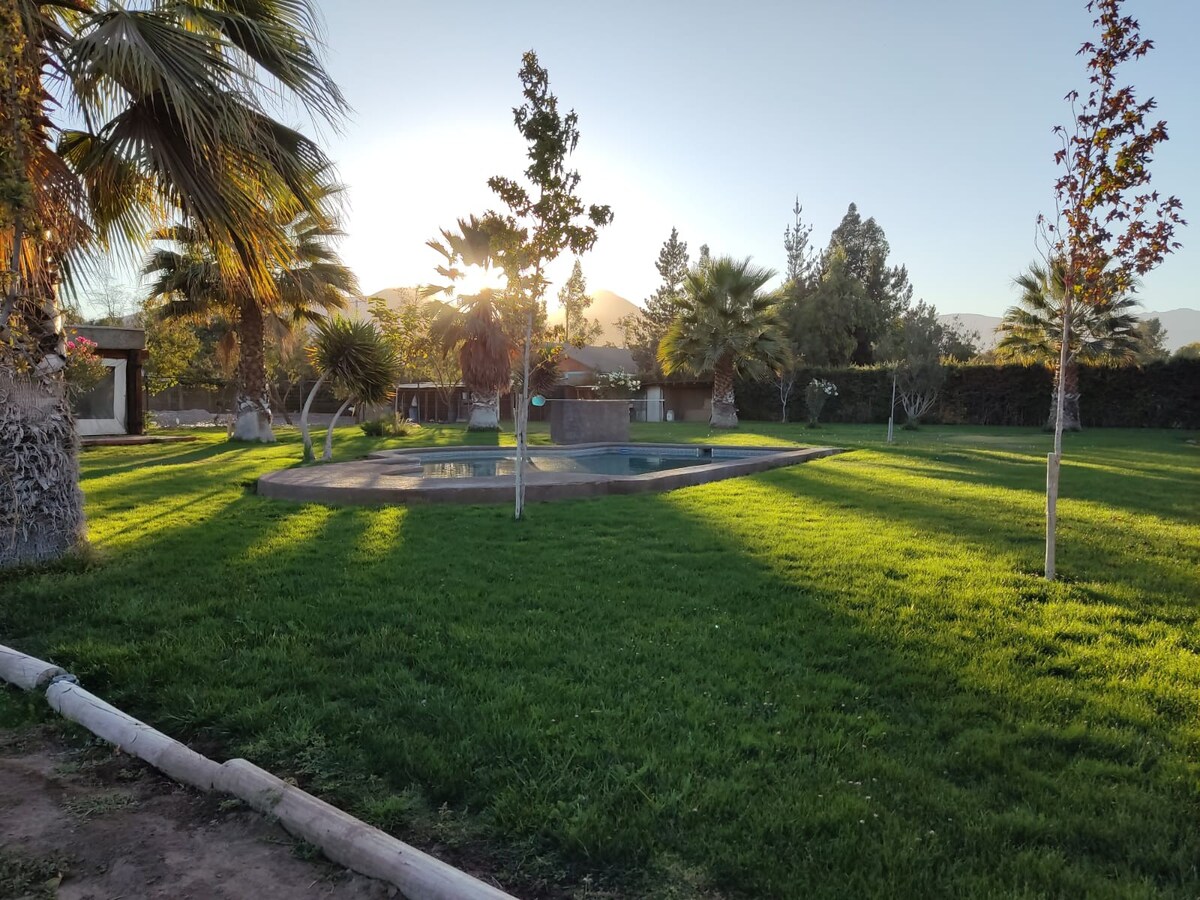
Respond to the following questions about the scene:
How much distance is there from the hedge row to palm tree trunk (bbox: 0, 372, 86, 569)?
98.6 feet

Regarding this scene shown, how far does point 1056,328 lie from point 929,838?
85.9 ft

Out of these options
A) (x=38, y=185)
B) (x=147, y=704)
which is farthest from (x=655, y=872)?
(x=38, y=185)

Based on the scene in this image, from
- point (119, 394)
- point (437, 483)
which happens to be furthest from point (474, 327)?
point (437, 483)

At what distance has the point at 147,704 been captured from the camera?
340 cm

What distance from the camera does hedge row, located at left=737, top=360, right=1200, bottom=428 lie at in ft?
84.0

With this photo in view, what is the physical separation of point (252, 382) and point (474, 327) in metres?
6.98

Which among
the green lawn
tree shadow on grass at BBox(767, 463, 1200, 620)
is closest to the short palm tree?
the green lawn

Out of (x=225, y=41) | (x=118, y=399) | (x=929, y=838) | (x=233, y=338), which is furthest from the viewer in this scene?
(x=118, y=399)

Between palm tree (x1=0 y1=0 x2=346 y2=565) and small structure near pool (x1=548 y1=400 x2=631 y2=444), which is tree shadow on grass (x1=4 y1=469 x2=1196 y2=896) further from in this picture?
small structure near pool (x1=548 y1=400 x2=631 y2=444)

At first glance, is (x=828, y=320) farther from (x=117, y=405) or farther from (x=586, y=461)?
(x=117, y=405)

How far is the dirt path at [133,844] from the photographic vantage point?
7.12 feet

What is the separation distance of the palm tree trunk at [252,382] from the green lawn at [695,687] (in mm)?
12926

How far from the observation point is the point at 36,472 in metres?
5.56

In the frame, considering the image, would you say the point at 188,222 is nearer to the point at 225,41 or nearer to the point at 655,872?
the point at 225,41
